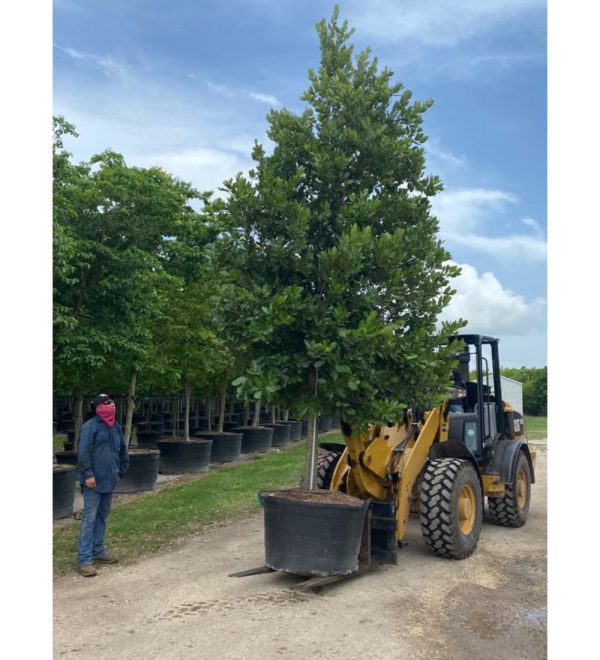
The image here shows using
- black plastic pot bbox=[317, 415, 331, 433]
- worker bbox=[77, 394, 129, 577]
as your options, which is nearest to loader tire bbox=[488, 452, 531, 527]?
worker bbox=[77, 394, 129, 577]

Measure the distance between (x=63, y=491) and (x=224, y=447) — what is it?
24.4 ft

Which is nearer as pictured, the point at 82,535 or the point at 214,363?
the point at 82,535

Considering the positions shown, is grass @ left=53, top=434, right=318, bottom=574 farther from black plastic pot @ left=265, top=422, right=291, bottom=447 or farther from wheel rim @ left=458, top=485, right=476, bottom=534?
black plastic pot @ left=265, top=422, right=291, bottom=447

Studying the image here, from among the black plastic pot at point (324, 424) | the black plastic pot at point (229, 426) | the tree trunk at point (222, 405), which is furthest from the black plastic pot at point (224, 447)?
the black plastic pot at point (324, 424)

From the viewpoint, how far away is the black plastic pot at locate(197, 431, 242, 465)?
16.8m

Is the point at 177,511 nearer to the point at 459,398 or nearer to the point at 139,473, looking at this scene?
the point at 139,473

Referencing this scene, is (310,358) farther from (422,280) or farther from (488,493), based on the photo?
(488,493)

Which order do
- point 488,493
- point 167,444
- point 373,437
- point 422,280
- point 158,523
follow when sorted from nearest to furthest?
point 422,280 → point 373,437 → point 488,493 → point 158,523 → point 167,444

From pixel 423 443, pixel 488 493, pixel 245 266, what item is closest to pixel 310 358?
pixel 245 266

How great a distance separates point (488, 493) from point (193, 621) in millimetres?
4813

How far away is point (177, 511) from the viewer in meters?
10.3

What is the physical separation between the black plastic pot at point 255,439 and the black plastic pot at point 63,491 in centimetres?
942

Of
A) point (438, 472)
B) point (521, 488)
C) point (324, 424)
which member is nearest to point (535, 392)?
point (324, 424)

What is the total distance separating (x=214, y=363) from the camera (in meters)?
14.8
